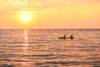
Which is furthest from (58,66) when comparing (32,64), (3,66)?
(3,66)

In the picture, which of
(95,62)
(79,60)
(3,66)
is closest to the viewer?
(3,66)

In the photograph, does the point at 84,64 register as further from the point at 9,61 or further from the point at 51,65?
the point at 9,61

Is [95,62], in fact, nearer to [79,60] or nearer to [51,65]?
[79,60]

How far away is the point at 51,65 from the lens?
33938mm

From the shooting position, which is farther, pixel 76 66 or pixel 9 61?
pixel 9 61

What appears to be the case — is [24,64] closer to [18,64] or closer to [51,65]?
[18,64]

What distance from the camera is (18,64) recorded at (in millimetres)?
34656

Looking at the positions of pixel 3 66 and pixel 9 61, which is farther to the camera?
pixel 9 61

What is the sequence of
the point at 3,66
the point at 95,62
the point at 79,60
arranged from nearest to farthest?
the point at 3,66 < the point at 95,62 < the point at 79,60

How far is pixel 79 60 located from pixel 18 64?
900 cm

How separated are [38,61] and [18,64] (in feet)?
11.6

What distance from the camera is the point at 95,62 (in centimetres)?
3584

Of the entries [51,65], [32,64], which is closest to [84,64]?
[51,65]

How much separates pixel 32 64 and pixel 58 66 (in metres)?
3.56
